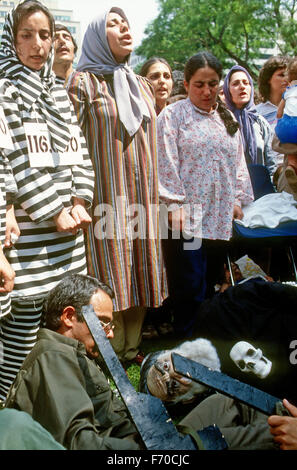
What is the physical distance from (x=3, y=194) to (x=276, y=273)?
232 cm

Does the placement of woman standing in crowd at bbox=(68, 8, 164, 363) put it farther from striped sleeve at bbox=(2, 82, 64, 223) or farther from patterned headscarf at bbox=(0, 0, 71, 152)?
striped sleeve at bbox=(2, 82, 64, 223)

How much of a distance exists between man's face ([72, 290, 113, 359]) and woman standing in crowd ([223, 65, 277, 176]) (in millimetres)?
2369

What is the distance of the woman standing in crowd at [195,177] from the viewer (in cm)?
310

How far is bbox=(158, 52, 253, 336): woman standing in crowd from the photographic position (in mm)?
3096

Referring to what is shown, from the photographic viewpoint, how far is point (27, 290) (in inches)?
89.7

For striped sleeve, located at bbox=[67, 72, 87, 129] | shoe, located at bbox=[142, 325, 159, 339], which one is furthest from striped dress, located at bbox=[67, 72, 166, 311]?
shoe, located at bbox=[142, 325, 159, 339]

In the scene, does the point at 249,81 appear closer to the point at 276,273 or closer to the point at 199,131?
the point at 199,131

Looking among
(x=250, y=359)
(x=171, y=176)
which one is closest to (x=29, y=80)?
(x=171, y=176)

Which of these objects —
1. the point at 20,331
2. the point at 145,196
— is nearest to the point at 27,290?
the point at 20,331

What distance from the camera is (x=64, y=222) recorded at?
234 cm

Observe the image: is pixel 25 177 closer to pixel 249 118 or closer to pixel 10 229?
pixel 10 229

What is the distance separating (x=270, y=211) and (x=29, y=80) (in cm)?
187

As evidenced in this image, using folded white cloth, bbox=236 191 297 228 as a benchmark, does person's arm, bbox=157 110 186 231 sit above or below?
above

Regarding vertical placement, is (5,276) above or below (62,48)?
below
